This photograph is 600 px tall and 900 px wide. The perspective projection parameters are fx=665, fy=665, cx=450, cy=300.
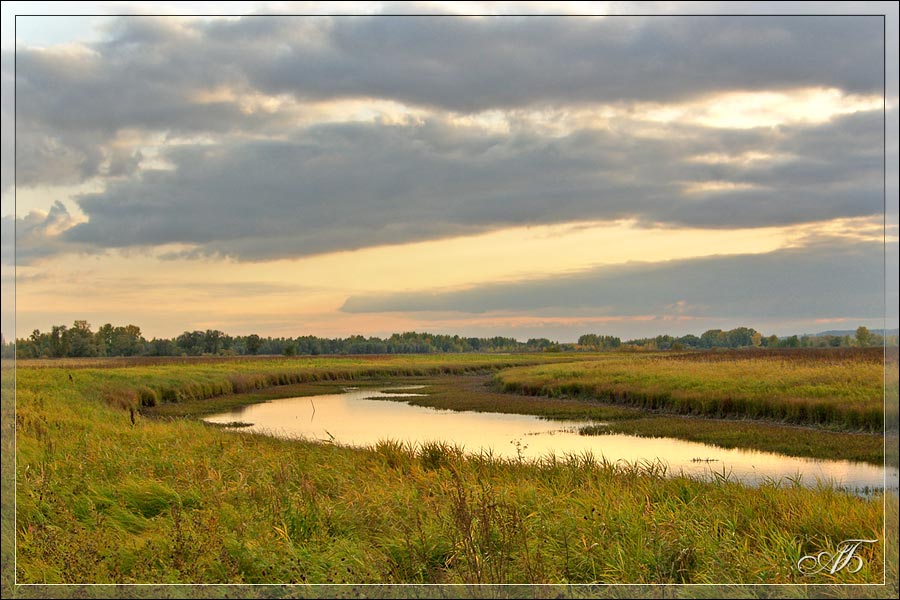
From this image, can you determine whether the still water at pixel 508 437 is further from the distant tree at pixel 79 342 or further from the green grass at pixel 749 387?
the distant tree at pixel 79 342

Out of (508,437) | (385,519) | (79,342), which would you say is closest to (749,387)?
(508,437)

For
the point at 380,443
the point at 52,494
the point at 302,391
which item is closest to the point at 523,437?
the point at 380,443

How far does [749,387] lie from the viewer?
Result: 23.0m

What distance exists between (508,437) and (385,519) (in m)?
12.1

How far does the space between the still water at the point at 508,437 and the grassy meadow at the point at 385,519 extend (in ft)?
7.30

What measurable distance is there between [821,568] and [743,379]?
20716 millimetres

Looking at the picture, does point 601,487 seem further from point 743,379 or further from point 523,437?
point 743,379

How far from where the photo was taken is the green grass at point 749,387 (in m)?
19.6

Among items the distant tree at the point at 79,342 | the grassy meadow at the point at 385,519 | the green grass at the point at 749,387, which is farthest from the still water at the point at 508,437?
the distant tree at the point at 79,342

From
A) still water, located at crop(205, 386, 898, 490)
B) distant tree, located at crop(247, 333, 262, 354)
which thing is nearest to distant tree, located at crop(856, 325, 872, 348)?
still water, located at crop(205, 386, 898, 490)

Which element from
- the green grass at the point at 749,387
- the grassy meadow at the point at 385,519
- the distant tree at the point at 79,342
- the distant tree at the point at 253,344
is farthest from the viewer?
the green grass at the point at 749,387

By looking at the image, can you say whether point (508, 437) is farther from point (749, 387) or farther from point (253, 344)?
point (749, 387)

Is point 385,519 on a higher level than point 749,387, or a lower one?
higher

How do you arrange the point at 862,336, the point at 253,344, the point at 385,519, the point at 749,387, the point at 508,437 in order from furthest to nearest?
1. the point at 749,387
2. the point at 508,437
3. the point at 253,344
4. the point at 862,336
5. the point at 385,519
